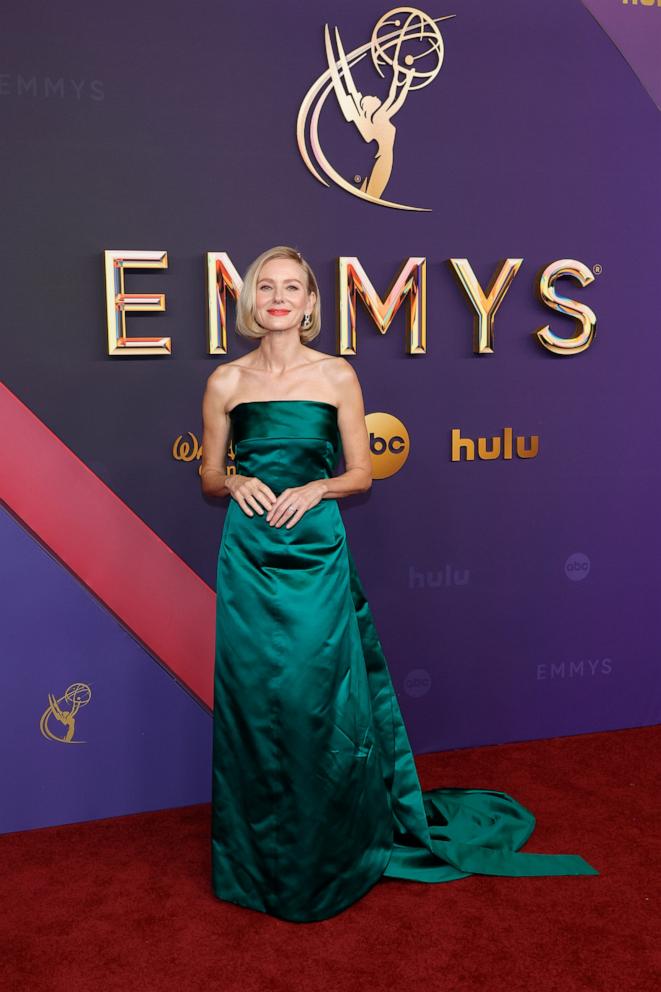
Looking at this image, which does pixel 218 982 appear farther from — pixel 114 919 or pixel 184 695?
pixel 184 695

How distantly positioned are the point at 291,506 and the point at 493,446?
131cm

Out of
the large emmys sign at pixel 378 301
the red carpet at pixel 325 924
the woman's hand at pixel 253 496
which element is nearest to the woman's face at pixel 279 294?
the woman's hand at pixel 253 496

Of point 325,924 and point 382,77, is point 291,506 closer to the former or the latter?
point 325,924

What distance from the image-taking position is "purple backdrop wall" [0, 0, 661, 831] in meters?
3.05

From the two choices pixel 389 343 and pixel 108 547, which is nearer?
pixel 108 547

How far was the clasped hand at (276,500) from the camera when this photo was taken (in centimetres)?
251

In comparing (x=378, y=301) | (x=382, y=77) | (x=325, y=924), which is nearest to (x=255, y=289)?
(x=378, y=301)

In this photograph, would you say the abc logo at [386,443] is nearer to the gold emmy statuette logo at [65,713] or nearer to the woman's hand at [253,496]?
the woman's hand at [253,496]

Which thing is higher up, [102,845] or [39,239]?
[39,239]

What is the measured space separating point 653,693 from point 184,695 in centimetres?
194

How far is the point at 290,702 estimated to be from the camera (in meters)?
2.55

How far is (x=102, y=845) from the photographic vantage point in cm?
299

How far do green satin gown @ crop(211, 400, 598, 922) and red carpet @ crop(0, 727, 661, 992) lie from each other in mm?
108

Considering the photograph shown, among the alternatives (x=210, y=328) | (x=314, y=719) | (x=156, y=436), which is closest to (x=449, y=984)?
(x=314, y=719)
